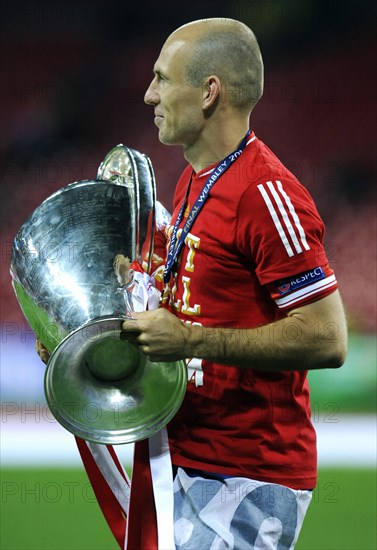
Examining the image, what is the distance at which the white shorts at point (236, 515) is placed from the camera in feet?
6.93

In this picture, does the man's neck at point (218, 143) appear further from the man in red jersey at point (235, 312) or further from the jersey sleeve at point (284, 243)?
the jersey sleeve at point (284, 243)

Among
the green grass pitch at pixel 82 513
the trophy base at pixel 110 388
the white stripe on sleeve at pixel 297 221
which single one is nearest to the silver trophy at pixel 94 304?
the trophy base at pixel 110 388

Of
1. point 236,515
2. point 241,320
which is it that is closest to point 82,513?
point 236,515

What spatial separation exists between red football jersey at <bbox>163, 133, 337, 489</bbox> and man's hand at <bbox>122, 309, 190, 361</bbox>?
0.22 metres

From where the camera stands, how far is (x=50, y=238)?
2.19m

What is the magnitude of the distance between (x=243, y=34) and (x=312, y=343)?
2.73 feet

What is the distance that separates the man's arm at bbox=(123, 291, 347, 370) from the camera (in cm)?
201

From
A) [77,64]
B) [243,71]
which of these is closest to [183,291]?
[243,71]

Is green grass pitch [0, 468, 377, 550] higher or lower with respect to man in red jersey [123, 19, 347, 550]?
lower

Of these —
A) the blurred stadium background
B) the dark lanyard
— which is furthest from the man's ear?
the blurred stadium background

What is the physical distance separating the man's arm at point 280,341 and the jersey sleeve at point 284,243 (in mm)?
40

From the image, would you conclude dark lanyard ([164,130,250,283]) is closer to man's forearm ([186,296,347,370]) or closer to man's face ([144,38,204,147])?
man's face ([144,38,204,147])

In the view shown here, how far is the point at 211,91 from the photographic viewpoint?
2.30 metres

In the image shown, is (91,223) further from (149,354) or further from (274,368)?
(274,368)
